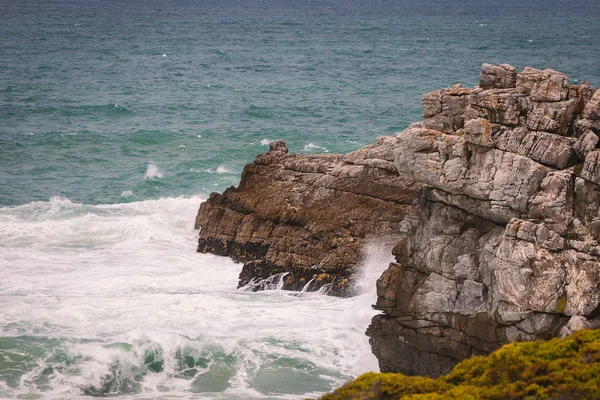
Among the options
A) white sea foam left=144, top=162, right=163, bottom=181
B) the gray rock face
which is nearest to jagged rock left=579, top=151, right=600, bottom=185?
the gray rock face

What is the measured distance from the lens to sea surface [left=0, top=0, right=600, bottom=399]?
40.8 m

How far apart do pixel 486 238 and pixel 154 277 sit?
20232mm

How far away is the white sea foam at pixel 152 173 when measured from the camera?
71500 millimetres

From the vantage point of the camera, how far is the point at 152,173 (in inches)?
2862

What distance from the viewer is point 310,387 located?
38719 mm

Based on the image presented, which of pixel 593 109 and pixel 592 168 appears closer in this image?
pixel 592 168

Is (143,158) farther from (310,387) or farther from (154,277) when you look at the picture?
(310,387)

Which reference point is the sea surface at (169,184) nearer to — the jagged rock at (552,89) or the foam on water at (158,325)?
the foam on water at (158,325)

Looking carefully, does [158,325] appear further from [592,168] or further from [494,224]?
[592,168]

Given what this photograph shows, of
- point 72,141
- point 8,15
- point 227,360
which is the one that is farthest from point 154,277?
point 8,15

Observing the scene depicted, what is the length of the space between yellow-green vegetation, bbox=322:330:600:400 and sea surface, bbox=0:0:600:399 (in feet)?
30.8

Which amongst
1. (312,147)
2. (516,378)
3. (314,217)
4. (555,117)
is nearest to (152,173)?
(312,147)

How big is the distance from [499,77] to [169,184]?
113 feet

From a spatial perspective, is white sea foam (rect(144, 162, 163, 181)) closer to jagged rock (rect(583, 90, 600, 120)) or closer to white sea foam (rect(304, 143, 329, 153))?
white sea foam (rect(304, 143, 329, 153))
